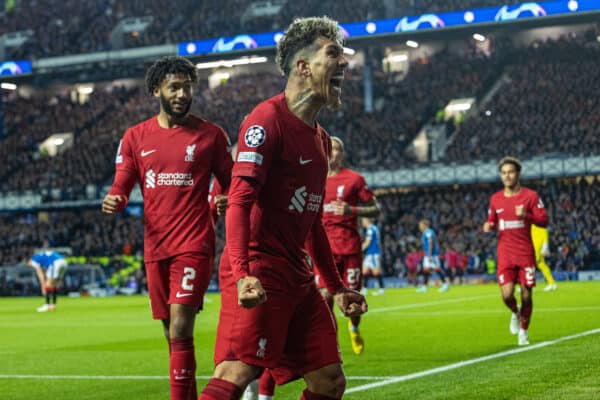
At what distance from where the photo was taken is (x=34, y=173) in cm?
5394

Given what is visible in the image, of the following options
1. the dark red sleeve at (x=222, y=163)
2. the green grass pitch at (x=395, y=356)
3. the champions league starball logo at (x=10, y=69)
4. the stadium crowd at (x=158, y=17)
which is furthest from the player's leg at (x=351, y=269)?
the champions league starball logo at (x=10, y=69)

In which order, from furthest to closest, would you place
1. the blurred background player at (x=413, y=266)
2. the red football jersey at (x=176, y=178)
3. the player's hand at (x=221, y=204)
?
the blurred background player at (x=413, y=266) < the red football jersey at (x=176, y=178) < the player's hand at (x=221, y=204)

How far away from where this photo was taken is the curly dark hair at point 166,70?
24.3 ft

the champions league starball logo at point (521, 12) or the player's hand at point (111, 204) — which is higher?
the champions league starball logo at point (521, 12)

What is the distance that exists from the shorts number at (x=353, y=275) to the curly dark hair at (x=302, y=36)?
24.5ft

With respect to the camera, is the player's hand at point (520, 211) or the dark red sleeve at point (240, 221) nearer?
the dark red sleeve at point (240, 221)

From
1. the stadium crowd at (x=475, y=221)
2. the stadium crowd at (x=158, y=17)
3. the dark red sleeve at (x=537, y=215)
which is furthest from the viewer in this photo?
the stadium crowd at (x=158, y=17)

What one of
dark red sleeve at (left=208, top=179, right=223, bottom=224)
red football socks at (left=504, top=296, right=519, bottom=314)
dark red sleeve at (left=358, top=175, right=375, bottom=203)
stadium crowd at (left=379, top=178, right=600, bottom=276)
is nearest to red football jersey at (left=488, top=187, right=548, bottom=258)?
red football socks at (left=504, top=296, right=519, bottom=314)

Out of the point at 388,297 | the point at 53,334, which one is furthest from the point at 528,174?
the point at 53,334

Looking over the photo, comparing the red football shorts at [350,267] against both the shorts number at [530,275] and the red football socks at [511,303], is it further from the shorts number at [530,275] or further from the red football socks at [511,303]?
the shorts number at [530,275]

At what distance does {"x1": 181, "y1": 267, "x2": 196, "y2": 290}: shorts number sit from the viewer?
709 centimetres

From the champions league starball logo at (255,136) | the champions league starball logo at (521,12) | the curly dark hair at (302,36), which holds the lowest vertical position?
the champions league starball logo at (255,136)

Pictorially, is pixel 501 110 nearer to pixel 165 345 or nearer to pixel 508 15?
pixel 508 15

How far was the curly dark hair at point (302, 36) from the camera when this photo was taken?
4.90 m
